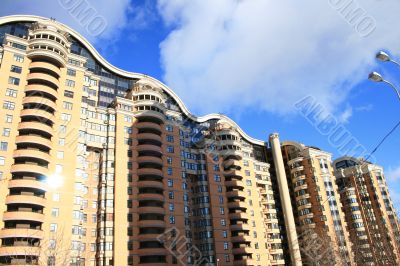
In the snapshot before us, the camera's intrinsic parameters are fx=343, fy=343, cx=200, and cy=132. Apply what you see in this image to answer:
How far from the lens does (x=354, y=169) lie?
129 metres

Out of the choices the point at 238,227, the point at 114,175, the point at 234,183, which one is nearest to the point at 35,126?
the point at 114,175

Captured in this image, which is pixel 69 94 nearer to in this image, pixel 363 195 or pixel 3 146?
pixel 3 146

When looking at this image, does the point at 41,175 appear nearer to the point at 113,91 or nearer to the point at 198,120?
the point at 113,91

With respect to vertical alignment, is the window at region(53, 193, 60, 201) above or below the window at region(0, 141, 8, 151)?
below

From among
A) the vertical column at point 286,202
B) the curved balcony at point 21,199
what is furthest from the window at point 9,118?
the vertical column at point 286,202

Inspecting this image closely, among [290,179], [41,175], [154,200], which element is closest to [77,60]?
[41,175]

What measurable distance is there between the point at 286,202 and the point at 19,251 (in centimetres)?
6983

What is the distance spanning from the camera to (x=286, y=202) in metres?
98.1

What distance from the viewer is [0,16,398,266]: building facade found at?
57.2 metres

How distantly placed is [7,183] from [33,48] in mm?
26969

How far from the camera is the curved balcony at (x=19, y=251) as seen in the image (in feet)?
165

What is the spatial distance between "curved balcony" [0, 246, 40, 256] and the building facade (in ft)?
0.57

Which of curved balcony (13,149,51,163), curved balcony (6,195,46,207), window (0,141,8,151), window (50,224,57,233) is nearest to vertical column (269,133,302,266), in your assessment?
window (50,224,57,233)

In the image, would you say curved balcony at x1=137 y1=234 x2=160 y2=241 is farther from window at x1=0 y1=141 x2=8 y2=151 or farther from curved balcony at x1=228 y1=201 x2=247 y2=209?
window at x1=0 y1=141 x2=8 y2=151
